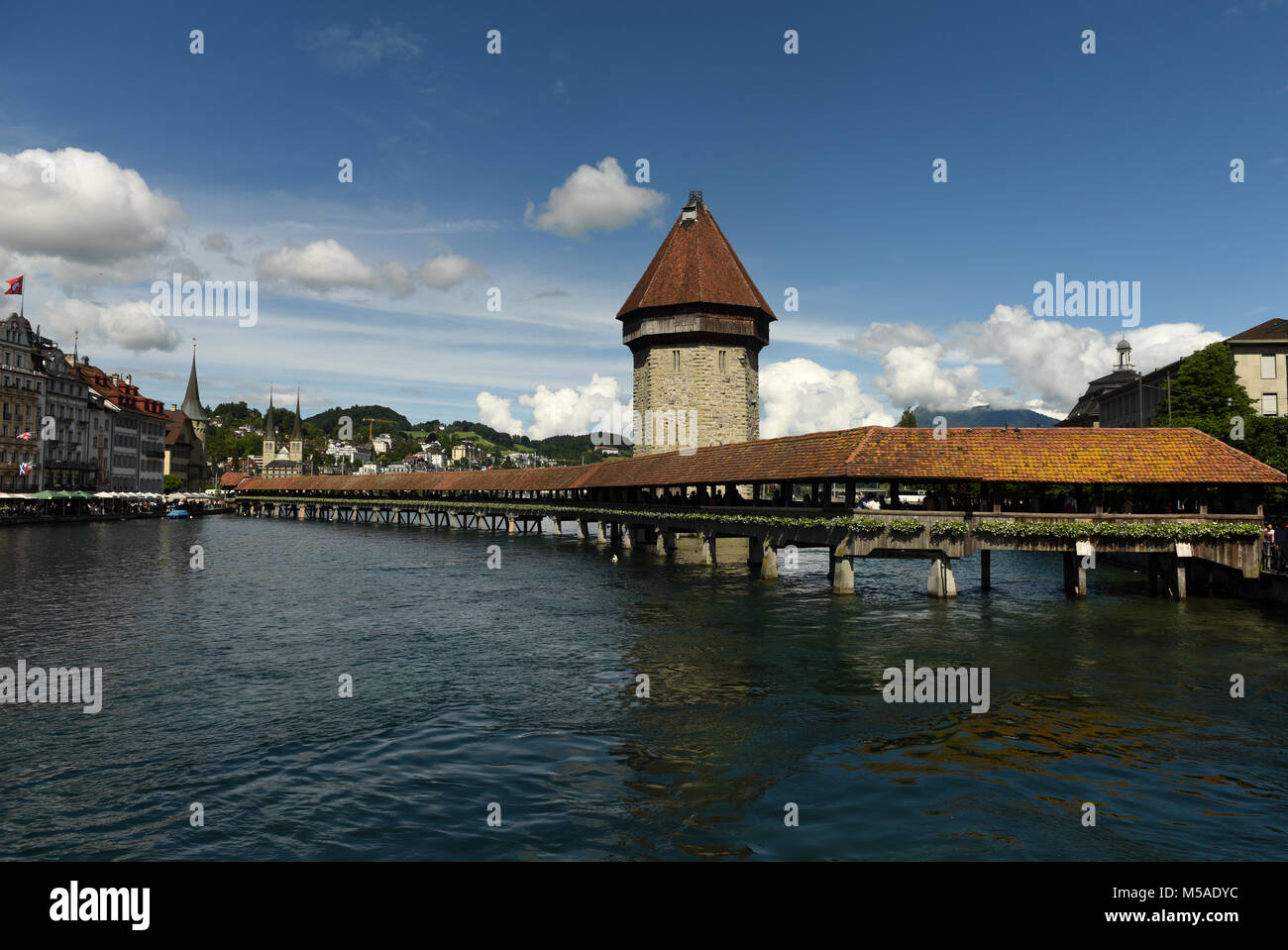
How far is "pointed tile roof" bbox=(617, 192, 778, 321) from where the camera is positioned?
6900 centimetres

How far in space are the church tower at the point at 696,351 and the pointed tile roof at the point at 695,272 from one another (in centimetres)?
10

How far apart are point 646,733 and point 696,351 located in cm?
5747

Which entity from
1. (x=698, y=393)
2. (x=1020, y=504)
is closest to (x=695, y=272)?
(x=698, y=393)

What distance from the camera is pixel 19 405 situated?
79688 mm

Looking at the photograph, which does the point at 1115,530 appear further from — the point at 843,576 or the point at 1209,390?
the point at 1209,390

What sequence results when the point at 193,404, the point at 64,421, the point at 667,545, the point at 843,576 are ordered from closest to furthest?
1. the point at 843,576
2. the point at 667,545
3. the point at 64,421
4. the point at 193,404

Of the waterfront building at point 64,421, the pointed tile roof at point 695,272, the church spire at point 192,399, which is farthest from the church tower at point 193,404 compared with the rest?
the pointed tile roof at point 695,272

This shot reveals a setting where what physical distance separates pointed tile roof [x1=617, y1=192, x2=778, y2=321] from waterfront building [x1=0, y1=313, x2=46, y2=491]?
57208 millimetres

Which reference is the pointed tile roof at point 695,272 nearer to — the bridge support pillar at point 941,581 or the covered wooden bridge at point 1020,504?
the covered wooden bridge at point 1020,504

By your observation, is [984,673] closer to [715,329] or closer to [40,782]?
[40,782]

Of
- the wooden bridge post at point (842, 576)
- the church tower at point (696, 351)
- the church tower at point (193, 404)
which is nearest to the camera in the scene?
the wooden bridge post at point (842, 576)

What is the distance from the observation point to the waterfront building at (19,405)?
77325 millimetres

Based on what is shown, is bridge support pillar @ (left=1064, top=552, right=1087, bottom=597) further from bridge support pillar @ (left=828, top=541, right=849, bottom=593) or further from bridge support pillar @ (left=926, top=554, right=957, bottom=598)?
bridge support pillar @ (left=828, top=541, right=849, bottom=593)
